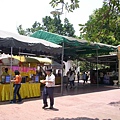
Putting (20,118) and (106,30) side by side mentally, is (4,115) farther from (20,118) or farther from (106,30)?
(106,30)

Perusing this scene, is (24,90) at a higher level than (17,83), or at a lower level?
lower

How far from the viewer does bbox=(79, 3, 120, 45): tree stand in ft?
23.5

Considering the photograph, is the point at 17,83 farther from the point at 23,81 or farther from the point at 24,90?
the point at 23,81

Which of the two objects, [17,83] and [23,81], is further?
[23,81]

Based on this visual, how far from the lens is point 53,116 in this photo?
8.37m

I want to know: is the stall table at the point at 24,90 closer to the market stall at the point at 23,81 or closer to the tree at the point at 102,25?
the market stall at the point at 23,81

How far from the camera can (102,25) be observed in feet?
24.8

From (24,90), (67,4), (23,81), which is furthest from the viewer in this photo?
(23,81)

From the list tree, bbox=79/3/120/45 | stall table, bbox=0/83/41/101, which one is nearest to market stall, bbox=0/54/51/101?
stall table, bbox=0/83/41/101

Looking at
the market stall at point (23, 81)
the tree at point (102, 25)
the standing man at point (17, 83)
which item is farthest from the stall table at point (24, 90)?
the tree at point (102, 25)

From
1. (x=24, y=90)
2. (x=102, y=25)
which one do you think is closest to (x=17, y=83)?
(x=24, y=90)

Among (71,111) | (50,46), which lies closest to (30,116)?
(71,111)

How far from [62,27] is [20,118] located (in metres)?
51.8

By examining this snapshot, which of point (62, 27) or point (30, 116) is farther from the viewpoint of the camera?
point (62, 27)
